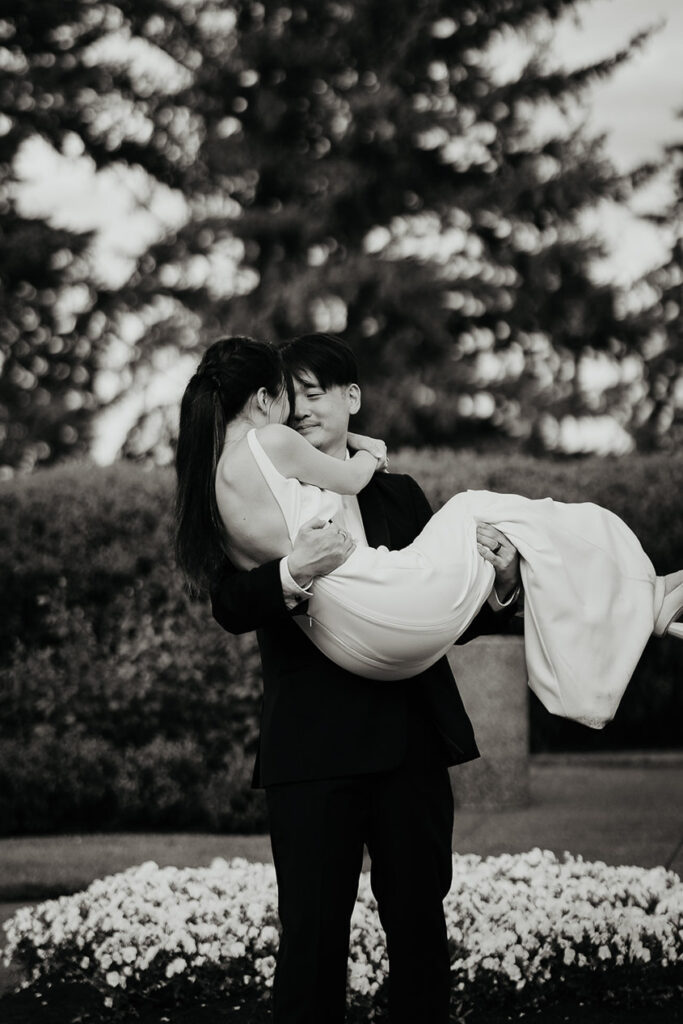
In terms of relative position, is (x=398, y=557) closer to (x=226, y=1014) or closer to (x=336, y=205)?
(x=226, y=1014)

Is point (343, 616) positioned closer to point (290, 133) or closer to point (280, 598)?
point (280, 598)

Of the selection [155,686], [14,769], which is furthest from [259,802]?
[14,769]

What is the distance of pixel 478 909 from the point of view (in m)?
4.61

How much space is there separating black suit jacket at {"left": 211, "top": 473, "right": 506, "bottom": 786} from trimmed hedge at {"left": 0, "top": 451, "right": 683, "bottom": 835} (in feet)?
14.8

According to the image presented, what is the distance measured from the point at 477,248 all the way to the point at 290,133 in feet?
12.2

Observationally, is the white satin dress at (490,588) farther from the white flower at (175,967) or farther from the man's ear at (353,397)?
the white flower at (175,967)

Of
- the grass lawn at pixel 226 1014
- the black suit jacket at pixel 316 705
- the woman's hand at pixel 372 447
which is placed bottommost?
the grass lawn at pixel 226 1014

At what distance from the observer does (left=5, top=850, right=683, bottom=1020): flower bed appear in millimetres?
4262

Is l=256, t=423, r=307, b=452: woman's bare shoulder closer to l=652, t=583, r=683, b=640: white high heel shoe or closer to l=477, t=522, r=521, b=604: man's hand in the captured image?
l=477, t=522, r=521, b=604: man's hand

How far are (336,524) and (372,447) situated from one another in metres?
0.46

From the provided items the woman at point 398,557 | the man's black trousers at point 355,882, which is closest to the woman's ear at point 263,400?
the woman at point 398,557

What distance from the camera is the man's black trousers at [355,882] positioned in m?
3.01

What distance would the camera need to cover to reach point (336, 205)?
20.6 m

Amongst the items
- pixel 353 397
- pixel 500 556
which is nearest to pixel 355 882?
pixel 500 556
